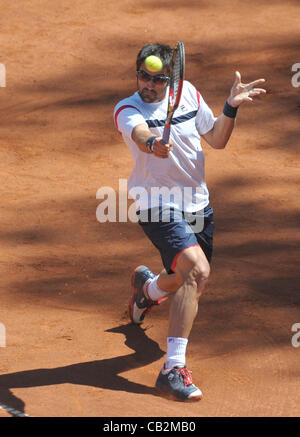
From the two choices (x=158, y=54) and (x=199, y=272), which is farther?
(x=158, y=54)

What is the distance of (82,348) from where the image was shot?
7.02 m

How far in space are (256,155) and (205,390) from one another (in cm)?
546

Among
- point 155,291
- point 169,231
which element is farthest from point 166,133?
point 155,291

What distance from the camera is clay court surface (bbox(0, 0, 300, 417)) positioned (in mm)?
6520

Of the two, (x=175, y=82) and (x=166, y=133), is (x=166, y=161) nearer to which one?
(x=166, y=133)

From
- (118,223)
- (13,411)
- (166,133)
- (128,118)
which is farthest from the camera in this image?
(118,223)

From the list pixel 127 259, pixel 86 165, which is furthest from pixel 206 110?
pixel 86 165

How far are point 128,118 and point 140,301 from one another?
169cm

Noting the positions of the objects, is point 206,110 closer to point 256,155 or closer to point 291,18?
point 256,155

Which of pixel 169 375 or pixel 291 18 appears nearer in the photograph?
pixel 169 375

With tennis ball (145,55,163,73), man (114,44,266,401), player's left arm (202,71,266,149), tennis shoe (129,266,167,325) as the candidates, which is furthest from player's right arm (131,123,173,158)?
tennis shoe (129,266,167,325)

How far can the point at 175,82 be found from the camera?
21.1ft

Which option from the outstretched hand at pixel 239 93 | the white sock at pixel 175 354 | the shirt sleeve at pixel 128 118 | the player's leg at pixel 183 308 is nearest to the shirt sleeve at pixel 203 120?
the outstretched hand at pixel 239 93

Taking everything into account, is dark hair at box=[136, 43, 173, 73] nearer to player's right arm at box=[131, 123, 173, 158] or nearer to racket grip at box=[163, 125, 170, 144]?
player's right arm at box=[131, 123, 173, 158]
